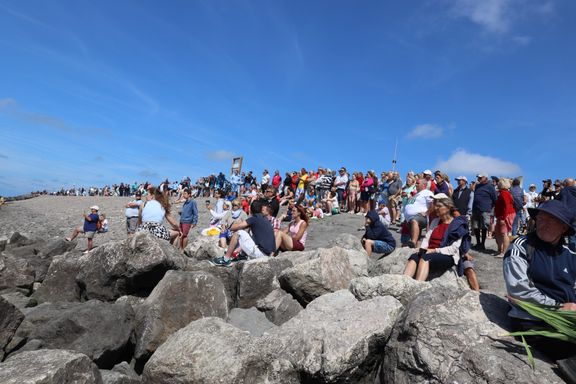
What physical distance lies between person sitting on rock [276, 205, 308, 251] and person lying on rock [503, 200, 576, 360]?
7000mm

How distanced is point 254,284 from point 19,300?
17.5ft

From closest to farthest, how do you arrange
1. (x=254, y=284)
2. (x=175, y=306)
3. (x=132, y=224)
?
(x=175, y=306) < (x=254, y=284) < (x=132, y=224)

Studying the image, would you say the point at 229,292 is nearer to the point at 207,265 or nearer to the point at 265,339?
the point at 207,265

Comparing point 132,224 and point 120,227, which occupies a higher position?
point 132,224

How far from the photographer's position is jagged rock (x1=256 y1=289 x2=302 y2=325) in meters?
7.09

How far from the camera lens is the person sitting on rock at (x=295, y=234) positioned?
1092cm

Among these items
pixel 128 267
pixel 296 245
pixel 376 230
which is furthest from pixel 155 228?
pixel 376 230

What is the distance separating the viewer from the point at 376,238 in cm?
1084

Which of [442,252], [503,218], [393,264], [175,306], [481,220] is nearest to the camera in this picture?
[175,306]

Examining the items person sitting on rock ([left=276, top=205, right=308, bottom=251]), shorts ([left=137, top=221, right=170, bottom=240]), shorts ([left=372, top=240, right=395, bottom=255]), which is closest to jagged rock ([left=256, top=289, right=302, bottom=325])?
person sitting on rock ([left=276, top=205, right=308, bottom=251])

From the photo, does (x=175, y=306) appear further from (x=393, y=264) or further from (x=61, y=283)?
(x=393, y=264)

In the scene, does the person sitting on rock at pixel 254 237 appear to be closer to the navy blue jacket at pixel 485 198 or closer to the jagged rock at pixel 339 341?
the jagged rock at pixel 339 341

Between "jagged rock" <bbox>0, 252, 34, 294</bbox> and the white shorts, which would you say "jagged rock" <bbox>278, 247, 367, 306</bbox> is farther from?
"jagged rock" <bbox>0, 252, 34, 294</bbox>

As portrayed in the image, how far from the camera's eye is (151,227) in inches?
424
